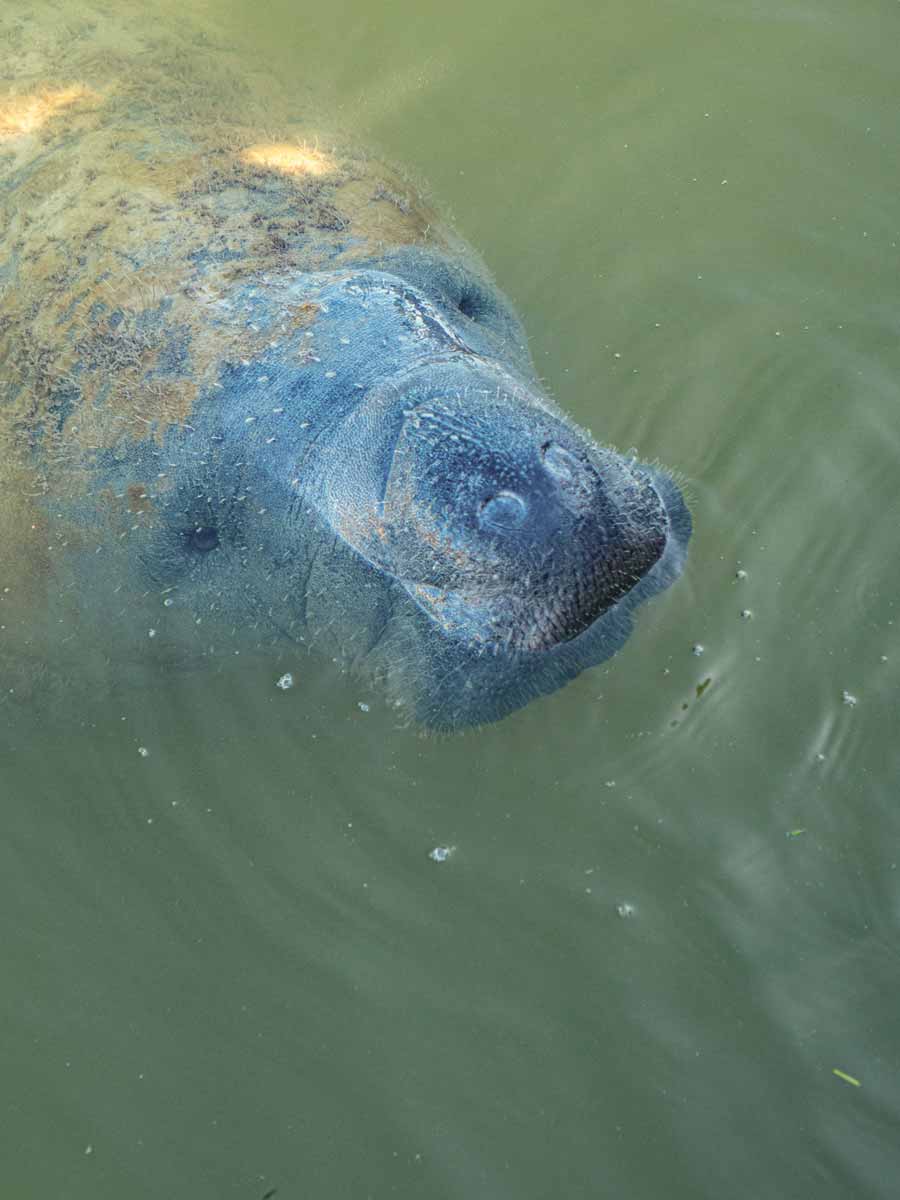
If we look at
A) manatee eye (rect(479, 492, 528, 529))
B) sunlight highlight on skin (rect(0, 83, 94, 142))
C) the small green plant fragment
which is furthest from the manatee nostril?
sunlight highlight on skin (rect(0, 83, 94, 142))

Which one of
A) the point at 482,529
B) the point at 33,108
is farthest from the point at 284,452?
the point at 33,108

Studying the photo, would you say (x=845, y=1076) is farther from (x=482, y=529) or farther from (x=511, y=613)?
(x=482, y=529)

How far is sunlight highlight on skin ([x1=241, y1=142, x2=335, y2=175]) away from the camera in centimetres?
400

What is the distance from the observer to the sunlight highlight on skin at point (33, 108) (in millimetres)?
4227

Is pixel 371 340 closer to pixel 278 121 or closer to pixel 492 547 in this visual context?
pixel 492 547

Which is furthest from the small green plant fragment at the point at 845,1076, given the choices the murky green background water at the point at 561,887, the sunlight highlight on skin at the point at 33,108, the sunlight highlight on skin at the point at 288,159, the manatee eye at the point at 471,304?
the sunlight highlight on skin at the point at 33,108

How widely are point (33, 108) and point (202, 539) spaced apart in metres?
2.34

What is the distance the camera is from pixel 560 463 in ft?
8.84

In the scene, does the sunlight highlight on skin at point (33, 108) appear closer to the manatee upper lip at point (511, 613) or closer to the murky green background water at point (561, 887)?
the murky green background water at point (561, 887)

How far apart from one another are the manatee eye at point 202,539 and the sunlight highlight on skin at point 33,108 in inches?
83.9

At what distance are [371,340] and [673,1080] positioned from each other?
95.3 inches

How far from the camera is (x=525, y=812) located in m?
3.78

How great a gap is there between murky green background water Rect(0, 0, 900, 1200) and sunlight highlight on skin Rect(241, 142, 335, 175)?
3.72ft

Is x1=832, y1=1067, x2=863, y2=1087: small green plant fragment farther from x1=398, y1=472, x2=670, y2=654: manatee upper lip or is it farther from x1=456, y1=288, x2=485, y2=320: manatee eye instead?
x1=456, y1=288, x2=485, y2=320: manatee eye
